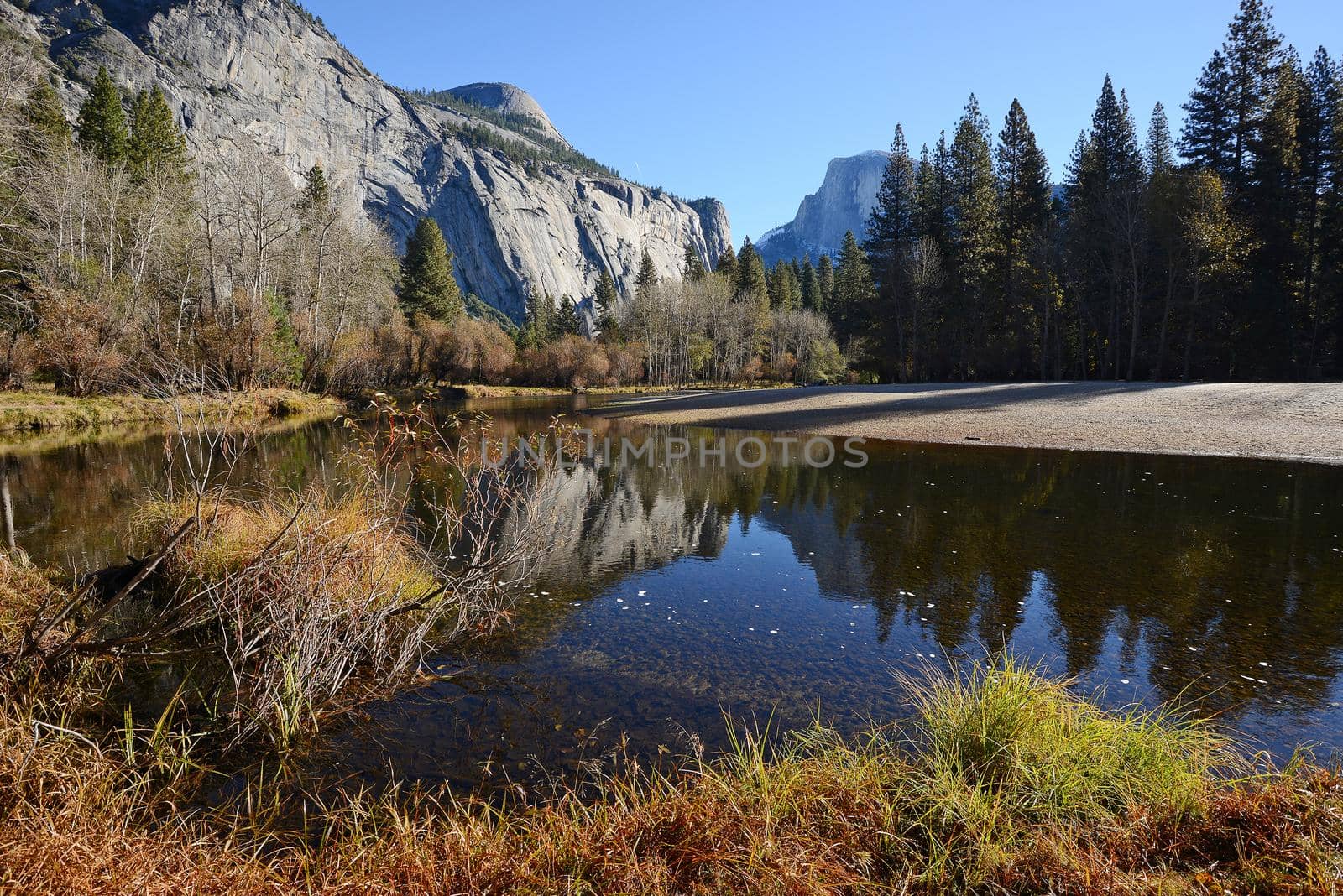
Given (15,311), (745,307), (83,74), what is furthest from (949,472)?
(83,74)

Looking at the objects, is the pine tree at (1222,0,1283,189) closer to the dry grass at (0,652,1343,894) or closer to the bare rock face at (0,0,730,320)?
the dry grass at (0,652,1343,894)

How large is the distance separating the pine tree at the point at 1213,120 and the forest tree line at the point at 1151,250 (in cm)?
8

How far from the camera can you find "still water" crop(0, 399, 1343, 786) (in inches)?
178

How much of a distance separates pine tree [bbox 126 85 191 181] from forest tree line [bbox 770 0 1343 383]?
4947 centimetres

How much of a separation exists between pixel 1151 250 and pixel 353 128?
16442 centimetres

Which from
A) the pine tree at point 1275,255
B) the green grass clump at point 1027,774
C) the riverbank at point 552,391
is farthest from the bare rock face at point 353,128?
the green grass clump at point 1027,774

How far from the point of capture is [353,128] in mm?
147375

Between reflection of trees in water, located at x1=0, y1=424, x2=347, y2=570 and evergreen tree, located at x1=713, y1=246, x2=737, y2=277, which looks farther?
evergreen tree, located at x1=713, y1=246, x2=737, y2=277

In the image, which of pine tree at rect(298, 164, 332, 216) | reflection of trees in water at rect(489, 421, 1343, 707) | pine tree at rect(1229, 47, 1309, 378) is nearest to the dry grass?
reflection of trees in water at rect(489, 421, 1343, 707)

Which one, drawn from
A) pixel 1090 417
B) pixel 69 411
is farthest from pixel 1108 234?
pixel 69 411

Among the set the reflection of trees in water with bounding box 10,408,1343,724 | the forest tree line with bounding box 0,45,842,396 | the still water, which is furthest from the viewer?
the forest tree line with bounding box 0,45,842,396

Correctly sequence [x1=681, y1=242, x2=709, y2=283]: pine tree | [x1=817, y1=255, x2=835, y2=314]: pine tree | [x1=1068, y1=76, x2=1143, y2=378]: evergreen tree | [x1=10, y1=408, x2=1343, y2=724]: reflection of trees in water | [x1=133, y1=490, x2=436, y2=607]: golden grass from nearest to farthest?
[x1=133, y1=490, x2=436, y2=607]: golden grass
[x1=10, y1=408, x2=1343, y2=724]: reflection of trees in water
[x1=1068, y1=76, x2=1143, y2=378]: evergreen tree
[x1=681, y1=242, x2=709, y2=283]: pine tree
[x1=817, y1=255, x2=835, y2=314]: pine tree

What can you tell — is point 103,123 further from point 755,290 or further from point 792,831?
point 755,290

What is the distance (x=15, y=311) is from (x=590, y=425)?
22660 mm
